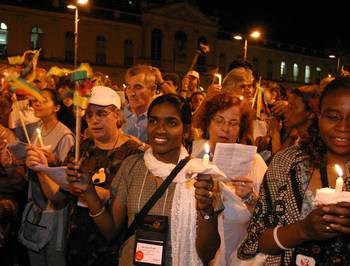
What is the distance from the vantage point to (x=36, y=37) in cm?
4119

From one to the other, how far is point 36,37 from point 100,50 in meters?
7.21

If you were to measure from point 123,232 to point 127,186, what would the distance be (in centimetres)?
33

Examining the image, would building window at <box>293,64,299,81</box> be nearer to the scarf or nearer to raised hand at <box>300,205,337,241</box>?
the scarf

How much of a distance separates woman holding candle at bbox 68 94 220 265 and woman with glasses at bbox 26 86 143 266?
246 millimetres

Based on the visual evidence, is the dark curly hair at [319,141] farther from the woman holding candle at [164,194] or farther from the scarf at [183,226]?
the scarf at [183,226]

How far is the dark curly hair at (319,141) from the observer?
8.59ft

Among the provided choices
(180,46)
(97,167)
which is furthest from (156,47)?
(97,167)

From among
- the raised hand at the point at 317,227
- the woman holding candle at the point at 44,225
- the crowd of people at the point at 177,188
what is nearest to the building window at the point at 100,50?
the crowd of people at the point at 177,188

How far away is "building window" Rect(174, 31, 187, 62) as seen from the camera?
52.5 m

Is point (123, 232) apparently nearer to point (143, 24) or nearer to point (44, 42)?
point (44, 42)

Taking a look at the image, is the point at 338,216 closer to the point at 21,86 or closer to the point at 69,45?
the point at 21,86

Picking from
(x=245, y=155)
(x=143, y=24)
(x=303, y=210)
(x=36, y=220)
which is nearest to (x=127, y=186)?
(x=245, y=155)

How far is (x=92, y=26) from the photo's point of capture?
1752 inches

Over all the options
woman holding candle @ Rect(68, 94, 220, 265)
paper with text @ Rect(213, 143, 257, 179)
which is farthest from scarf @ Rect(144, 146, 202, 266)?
paper with text @ Rect(213, 143, 257, 179)
